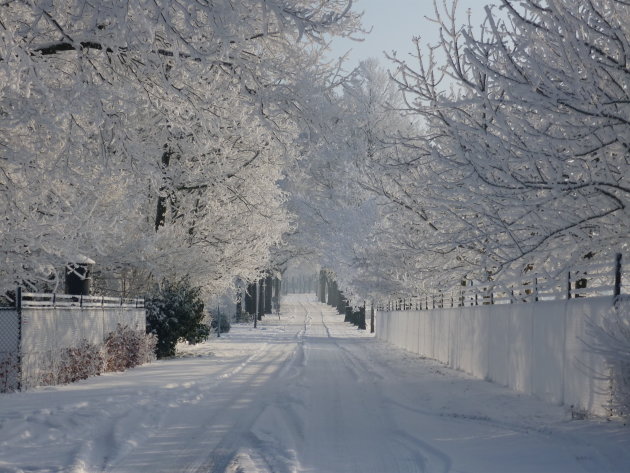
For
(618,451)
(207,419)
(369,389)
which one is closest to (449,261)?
(369,389)

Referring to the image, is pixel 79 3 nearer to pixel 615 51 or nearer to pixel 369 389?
pixel 615 51

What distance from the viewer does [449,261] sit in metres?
19.0

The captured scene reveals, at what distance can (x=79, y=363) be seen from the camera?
16609 millimetres

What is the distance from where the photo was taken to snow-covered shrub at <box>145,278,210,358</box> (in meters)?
24.2

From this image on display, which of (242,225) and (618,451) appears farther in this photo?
(242,225)

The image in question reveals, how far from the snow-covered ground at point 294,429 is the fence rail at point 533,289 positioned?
1781 millimetres

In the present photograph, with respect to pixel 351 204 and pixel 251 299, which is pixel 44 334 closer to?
pixel 351 204

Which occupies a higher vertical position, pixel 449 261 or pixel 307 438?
pixel 449 261

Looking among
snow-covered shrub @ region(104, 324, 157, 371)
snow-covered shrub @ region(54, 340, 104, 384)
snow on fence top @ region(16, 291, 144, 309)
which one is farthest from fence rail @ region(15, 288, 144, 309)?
snow-covered shrub @ region(54, 340, 104, 384)

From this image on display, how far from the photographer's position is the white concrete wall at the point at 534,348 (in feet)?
34.1

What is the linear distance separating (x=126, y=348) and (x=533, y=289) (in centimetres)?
1046

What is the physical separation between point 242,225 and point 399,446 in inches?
705

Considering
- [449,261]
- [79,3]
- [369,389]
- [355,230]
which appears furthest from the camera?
[355,230]

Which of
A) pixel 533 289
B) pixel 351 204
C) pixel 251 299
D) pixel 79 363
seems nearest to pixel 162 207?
pixel 79 363
